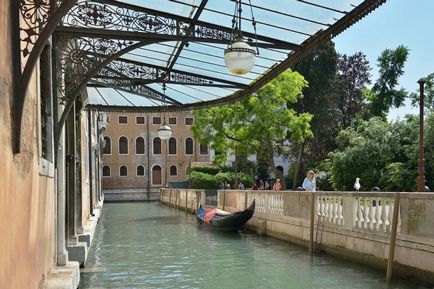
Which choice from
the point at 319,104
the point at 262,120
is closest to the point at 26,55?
the point at 262,120

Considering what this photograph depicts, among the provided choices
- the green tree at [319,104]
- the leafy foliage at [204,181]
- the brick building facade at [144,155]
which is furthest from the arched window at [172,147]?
the green tree at [319,104]

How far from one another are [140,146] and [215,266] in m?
42.2

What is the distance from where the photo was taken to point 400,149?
2344 centimetres

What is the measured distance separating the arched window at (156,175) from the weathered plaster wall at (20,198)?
46.7m

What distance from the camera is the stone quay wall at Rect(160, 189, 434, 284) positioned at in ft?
27.6

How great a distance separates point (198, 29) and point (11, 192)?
4.32 metres

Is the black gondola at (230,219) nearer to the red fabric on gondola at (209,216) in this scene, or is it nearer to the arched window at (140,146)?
the red fabric on gondola at (209,216)

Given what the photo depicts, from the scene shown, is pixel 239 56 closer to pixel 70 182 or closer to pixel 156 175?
pixel 70 182

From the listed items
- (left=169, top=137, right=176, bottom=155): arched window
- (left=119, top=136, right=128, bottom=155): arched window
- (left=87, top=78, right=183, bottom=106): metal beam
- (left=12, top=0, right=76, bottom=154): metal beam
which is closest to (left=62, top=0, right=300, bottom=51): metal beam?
(left=12, top=0, right=76, bottom=154): metal beam

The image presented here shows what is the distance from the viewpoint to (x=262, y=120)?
96.3 ft

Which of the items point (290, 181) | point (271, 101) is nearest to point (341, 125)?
point (290, 181)

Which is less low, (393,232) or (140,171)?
(393,232)

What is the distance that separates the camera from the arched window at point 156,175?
52812 mm

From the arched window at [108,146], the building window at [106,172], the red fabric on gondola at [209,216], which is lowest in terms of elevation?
the red fabric on gondola at [209,216]
